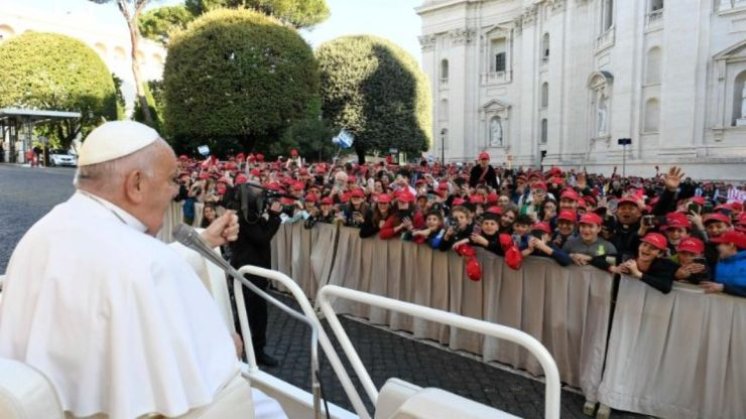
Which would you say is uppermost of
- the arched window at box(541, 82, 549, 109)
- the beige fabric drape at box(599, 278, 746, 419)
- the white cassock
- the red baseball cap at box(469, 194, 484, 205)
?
the arched window at box(541, 82, 549, 109)

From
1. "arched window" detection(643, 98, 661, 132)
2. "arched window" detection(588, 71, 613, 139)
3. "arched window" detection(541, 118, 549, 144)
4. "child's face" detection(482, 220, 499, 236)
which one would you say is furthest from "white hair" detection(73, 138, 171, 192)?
"arched window" detection(541, 118, 549, 144)

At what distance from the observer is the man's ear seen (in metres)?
2.01

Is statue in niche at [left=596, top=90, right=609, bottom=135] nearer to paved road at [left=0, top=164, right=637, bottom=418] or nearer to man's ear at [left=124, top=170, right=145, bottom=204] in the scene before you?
paved road at [left=0, top=164, right=637, bottom=418]

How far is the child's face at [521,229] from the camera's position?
6.23 meters

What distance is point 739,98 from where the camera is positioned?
28.0m

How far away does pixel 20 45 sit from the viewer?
4031 centimetres

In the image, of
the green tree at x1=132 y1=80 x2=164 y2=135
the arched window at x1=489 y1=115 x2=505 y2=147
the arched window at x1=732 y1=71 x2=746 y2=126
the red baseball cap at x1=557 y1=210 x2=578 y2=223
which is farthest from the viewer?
the arched window at x1=489 y1=115 x2=505 y2=147

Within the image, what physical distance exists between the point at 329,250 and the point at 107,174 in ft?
21.0

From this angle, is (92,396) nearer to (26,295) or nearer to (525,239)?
(26,295)

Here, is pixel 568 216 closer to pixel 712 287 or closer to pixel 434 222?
pixel 434 222

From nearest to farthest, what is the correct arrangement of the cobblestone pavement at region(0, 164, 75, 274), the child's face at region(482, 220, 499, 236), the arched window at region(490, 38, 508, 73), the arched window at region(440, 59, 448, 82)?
1. the child's face at region(482, 220, 499, 236)
2. the cobblestone pavement at region(0, 164, 75, 274)
3. the arched window at region(490, 38, 508, 73)
4. the arched window at region(440, 59, 448, 82)

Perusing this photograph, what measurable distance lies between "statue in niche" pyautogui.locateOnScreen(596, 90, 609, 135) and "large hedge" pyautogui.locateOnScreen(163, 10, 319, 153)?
18.8 metres

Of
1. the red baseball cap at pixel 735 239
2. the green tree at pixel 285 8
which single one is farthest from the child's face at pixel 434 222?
the green tree at pixel 285 8

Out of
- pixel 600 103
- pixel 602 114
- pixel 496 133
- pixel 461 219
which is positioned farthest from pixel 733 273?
pixel 496 133
